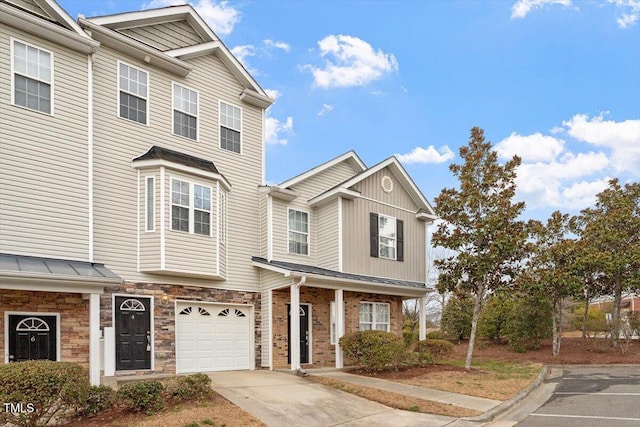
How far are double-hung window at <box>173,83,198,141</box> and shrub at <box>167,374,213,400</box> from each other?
7.45 m

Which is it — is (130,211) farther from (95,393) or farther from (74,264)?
(95,393)

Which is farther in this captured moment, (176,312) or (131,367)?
(176,312)

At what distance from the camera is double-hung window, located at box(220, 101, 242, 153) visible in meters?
16.9

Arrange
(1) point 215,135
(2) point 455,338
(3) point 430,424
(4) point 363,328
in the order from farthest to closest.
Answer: (2) point 455,338, (4) point 363,328, (1) point 215,135, (3) point 430,424

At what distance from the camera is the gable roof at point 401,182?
61.4 feet

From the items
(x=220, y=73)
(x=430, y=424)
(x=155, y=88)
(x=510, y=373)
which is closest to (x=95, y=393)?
(x=430, y=424)

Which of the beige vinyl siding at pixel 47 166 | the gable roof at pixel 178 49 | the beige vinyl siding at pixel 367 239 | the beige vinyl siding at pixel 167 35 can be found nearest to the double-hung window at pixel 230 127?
the gable roof at pixel 178 49

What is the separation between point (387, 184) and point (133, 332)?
1109 centimetres

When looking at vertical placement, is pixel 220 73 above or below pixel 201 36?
below

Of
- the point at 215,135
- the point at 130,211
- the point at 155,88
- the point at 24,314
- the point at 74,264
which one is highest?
the point at 155,88

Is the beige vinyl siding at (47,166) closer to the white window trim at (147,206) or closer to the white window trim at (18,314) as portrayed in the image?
the white window trim at (18,314)

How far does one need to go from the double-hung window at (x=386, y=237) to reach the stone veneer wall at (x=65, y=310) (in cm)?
1058

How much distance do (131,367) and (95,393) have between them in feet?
12.6

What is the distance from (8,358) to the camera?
37.2 feet
